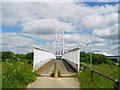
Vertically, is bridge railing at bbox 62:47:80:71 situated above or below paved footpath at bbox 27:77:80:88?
above

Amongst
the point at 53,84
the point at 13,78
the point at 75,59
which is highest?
the point at 75,59

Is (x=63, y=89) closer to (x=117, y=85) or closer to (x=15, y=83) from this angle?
(x=15, y=83)

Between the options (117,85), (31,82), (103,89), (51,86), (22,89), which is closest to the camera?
(117,85)

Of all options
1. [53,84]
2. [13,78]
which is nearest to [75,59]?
[53,84]

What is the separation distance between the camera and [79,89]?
7250 mm

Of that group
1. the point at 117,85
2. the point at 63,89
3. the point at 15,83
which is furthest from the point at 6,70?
the point at 117,85

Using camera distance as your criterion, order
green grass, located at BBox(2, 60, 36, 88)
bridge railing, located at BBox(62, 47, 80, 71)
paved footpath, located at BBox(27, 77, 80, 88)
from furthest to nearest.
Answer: bridge railing, located at BBox(62, 47, 80, 71), paved footpath, located at BBox(27, 77, 80, 88), green grass, located at BBox(2, 60, 36, 88)

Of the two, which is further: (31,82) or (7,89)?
(31,82)

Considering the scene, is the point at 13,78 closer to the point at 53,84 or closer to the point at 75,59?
the point at 53,84

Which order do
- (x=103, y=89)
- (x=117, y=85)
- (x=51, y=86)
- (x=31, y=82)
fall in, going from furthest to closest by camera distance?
1. (x=31, y=82)
2. (x=51, y=86)
3. (x=103, y=89)
4. (x=117, y=85)

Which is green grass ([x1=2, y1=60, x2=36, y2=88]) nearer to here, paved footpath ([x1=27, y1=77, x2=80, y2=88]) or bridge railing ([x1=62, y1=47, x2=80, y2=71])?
paved footpath ([x1=27, y1=77, x2=80, y2=88])

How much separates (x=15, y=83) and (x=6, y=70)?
1.10 meters

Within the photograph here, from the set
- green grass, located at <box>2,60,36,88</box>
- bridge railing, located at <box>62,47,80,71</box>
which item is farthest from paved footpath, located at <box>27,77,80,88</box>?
bridge railing, located at <box>62,47,80,71</box>

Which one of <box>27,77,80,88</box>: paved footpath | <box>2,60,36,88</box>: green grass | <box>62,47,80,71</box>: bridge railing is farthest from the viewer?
<box>62,47,80,71</box>: bridge railing
